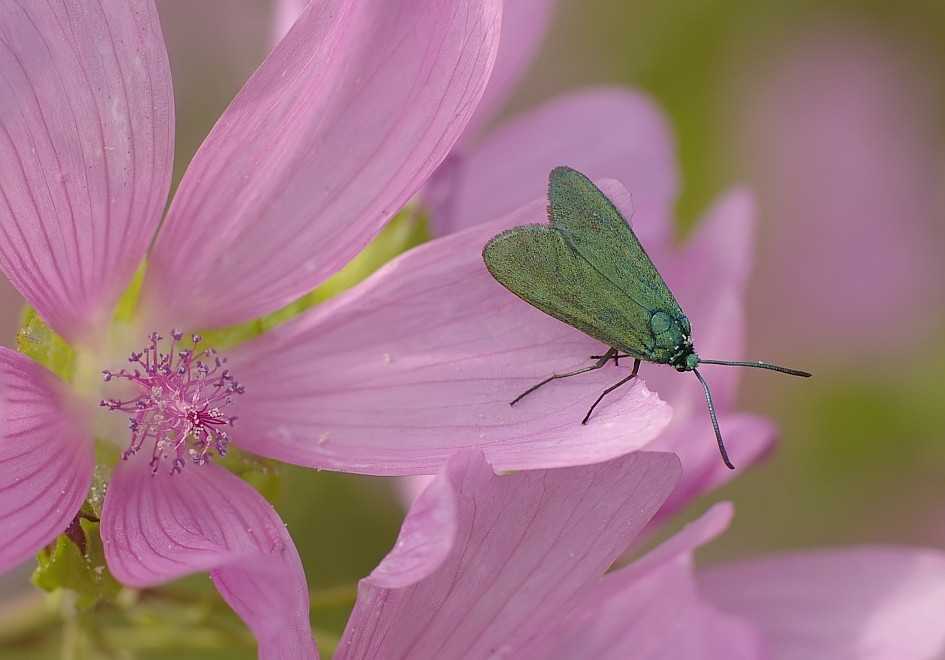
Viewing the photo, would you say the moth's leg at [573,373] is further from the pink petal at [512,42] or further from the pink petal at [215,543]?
the pink petal at [512,42]

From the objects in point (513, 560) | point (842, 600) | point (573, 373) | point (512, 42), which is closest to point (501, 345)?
point (573, 373)

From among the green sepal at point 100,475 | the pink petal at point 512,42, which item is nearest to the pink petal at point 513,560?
the green sepal at point 100,475

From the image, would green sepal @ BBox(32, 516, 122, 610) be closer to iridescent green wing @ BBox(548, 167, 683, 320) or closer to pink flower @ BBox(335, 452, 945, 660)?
pink flower @ BBox(335, 452, 945, 660)

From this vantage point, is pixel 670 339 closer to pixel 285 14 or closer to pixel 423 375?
pixel 423 375

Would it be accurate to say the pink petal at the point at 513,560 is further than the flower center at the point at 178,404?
No

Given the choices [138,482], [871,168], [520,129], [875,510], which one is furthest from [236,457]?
[871,168]

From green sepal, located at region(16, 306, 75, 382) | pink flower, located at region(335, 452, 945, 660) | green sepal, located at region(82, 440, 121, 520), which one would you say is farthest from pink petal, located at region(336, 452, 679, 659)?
green sepal, located at region(16, 306, 75, 382)

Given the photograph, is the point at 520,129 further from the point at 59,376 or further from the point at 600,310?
the point at 59,376
